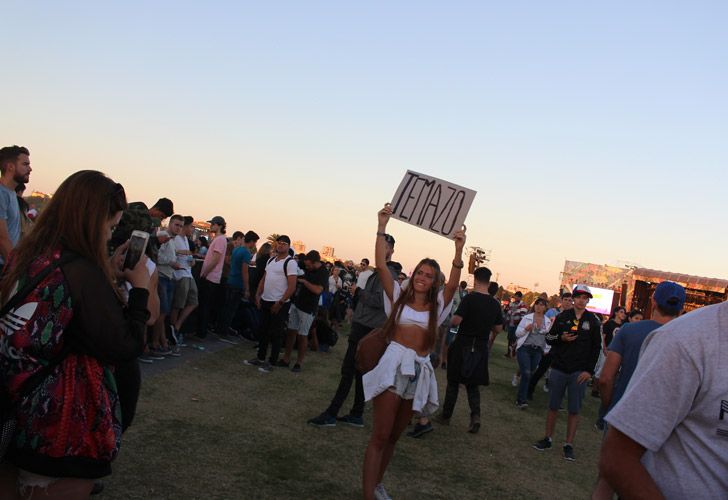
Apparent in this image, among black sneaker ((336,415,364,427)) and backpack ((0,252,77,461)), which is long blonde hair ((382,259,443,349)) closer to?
black sneaker ((336,415,364,427))

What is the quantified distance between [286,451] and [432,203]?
2653 mm

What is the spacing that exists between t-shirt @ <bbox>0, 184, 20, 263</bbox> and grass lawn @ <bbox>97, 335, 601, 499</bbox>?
1918 millimetres

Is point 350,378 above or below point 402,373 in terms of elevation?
below

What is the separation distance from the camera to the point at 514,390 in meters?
13.4

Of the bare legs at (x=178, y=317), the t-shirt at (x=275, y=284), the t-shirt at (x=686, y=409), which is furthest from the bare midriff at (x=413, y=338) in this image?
the bare legs at (x=178, y=317)

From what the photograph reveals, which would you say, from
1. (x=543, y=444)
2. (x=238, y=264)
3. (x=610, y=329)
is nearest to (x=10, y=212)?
(x=543, y=444)

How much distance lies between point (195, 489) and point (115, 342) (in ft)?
9.19

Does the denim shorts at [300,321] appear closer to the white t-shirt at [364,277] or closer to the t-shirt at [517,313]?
the white t-shirt at [364,277]

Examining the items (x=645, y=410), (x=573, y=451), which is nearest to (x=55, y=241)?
(x=645, y=410)

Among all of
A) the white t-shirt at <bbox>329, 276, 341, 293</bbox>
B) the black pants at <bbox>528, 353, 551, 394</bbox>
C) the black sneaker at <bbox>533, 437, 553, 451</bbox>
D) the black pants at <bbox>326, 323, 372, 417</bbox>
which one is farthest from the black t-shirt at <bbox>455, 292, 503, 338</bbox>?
the white t-shirt at <bbox>329, 276, 341, 293</bbox>

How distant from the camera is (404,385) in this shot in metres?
4.80

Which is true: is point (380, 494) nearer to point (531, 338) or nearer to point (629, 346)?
point (629, 346)

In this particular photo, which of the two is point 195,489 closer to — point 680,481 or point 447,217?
point 447,217

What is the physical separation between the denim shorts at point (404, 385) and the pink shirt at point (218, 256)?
24.6 feet
